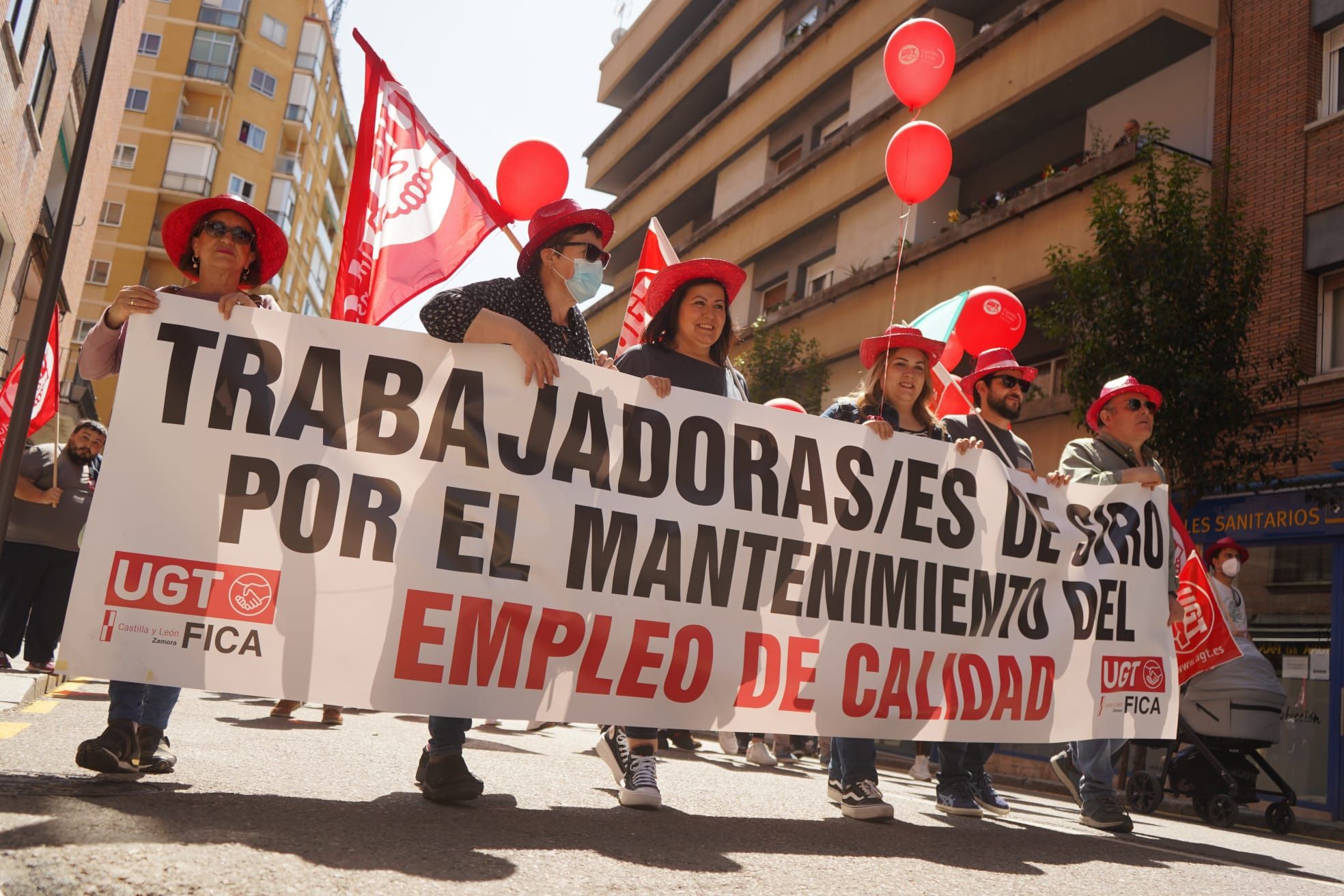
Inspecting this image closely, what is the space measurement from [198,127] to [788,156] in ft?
98.1

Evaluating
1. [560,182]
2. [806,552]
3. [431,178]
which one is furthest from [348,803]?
[560,182]

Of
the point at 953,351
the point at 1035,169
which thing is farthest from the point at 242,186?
the point at 953,351

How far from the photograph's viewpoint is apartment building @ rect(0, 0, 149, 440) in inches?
597

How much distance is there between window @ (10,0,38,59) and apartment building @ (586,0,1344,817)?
43.6ft

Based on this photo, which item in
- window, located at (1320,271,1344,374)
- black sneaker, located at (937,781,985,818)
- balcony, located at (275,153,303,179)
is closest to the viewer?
black sneaker, located at (937,781,985,818)

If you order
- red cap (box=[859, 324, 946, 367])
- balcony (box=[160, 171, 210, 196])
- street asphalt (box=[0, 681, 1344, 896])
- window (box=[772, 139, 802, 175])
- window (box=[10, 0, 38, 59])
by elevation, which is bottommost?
street asphalt (box=[0, 681, 1344, 896])

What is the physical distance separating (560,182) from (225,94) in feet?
147

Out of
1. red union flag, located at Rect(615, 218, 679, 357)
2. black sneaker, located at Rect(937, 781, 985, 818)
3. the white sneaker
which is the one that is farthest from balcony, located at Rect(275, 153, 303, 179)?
black sneaker, located at Rect(937, 781, 985, 818)

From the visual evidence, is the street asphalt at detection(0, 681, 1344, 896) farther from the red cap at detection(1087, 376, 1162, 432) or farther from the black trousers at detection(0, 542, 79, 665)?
the black trousers at detection(0, 542, 79, 665)

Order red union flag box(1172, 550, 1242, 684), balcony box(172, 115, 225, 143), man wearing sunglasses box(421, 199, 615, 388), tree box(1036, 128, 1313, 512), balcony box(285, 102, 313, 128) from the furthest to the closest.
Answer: balcony box(285, 102, 313, 128), balcony box(172, 115, 225, 143), tree box(1036, 128, 1313, 512), red union flag box(1172, 550, 1242, 684), man wearing sunglasses box(421, 199, 615, 388)

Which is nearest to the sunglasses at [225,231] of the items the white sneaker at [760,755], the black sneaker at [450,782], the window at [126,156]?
the black sneaker at [450,782]

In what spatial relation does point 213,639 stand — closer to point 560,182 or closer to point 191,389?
point 191,389

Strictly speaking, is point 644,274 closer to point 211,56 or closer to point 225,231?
point 225,231

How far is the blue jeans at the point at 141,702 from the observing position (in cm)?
376
